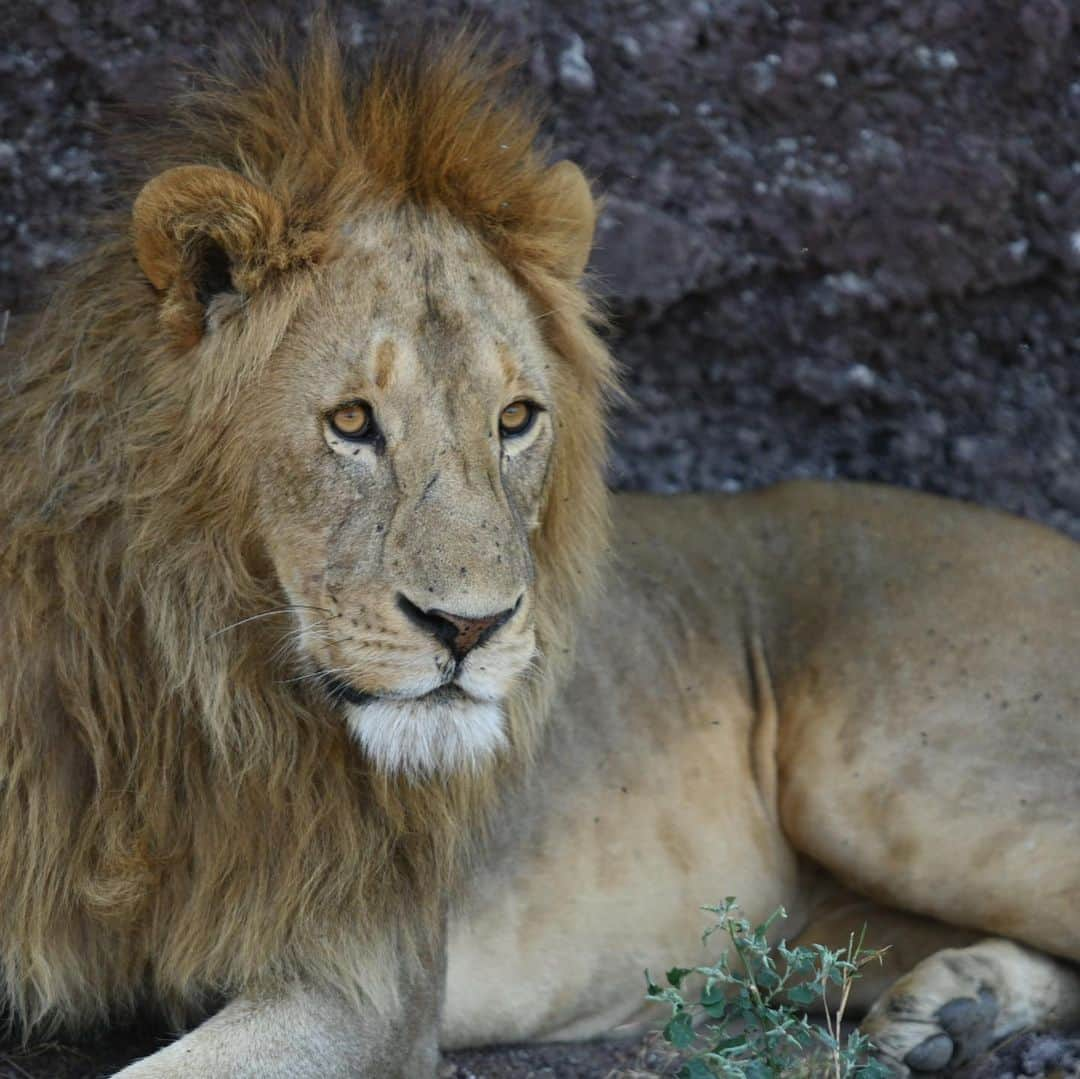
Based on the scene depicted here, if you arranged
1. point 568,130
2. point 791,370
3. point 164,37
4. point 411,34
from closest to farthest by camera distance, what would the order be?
point 411,34 → point 164,37 → point 568,130 → point 791,370

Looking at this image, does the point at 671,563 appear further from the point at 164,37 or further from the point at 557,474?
the point at 164,37

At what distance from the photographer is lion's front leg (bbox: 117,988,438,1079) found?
3.10m

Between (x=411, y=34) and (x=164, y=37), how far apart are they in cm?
117

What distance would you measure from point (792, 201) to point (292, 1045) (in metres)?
2.75

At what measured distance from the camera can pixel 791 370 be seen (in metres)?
5.16

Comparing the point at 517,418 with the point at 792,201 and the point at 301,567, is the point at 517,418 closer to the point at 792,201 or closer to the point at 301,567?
the point at 301,567

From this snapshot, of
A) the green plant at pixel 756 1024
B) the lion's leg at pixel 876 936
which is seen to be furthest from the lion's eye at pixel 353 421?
the lion's leg at pixel 876 936

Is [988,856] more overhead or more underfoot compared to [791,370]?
more underfoot

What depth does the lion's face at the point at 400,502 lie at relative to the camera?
9.53ft

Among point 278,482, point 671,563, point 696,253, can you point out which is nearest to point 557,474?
point 278,482

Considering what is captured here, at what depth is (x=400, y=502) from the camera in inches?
117

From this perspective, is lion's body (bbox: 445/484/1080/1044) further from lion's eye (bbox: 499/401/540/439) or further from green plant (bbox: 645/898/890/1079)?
lion's eye (bbox: 499/401/540/439)

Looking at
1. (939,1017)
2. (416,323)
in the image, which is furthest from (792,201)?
(939,1017)

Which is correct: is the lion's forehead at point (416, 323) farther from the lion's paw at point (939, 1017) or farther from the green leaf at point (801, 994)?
the lion's paw at point (939, 1017)
